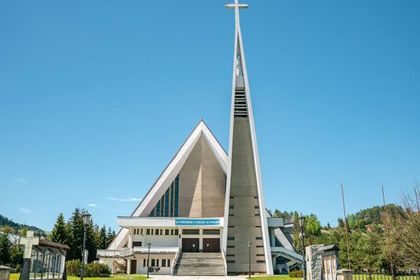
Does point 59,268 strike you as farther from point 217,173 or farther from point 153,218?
point 217,173

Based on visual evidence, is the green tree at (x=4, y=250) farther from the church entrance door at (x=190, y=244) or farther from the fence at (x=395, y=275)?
the fence at (x=395, y=275)

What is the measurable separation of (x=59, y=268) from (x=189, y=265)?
18207 mm

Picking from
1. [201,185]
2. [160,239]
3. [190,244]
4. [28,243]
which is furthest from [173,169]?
[28,243]

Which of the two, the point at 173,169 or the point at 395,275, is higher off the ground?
the point at 173,169

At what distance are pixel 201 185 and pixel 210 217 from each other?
3743 millimetres

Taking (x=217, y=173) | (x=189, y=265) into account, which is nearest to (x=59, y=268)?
(x=189, y=265)

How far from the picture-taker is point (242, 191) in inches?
1315

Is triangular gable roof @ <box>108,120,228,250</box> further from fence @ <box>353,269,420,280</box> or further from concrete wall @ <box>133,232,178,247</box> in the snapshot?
fence @ <box>353,269,420,280</box>

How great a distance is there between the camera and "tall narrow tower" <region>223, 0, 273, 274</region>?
31.1 meters

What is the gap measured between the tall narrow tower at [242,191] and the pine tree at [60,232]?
15784mm

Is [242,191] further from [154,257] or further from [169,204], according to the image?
[154,257]

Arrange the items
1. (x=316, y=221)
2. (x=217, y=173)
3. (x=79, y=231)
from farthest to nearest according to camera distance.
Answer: (x=316, y=221)
(x=217, y=173)
(x=79, y=231)

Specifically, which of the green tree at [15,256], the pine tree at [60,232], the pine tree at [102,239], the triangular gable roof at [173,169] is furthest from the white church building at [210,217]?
the pine tree at [102,239]

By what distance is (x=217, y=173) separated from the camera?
39.1 metres
